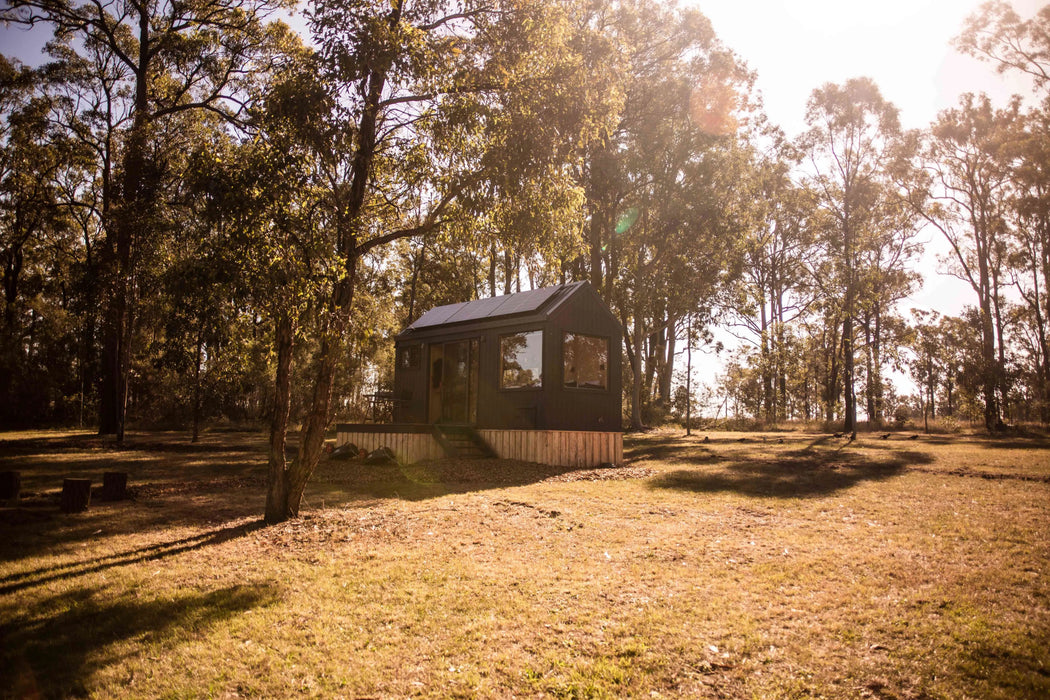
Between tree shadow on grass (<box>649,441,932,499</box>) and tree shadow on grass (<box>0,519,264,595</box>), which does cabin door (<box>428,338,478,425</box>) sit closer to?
tree shadow on grass (<box>649,441,932,499</box>)

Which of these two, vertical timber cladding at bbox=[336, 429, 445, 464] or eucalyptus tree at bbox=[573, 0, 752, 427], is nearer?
vertical timber cladding at bbox=[336, 429, 445, 464]

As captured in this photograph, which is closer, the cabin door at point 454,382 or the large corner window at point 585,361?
the large corner window at point 585,361

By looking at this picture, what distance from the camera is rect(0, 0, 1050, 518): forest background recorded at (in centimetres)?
687

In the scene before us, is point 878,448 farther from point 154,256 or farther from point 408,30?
point 154,256

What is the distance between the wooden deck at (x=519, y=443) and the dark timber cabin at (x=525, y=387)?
0.02 meters

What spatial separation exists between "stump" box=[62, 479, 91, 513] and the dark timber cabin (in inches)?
273

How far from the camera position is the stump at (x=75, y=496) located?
7.72m

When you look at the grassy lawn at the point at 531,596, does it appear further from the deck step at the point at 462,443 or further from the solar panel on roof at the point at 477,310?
the solar panel on roof at the point at 477,310

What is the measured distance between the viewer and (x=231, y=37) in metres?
17.6

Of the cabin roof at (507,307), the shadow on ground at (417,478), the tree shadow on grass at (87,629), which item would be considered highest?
the cabin roof at (507,307)

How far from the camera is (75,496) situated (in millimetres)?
7742

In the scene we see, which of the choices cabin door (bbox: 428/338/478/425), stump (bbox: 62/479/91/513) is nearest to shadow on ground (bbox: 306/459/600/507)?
stump (bbox: 62/479/91/513)

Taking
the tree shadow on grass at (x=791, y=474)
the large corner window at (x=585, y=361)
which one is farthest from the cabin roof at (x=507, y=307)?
the tree shadow on grass at (x=791, y=474)

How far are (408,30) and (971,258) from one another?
108 ft
